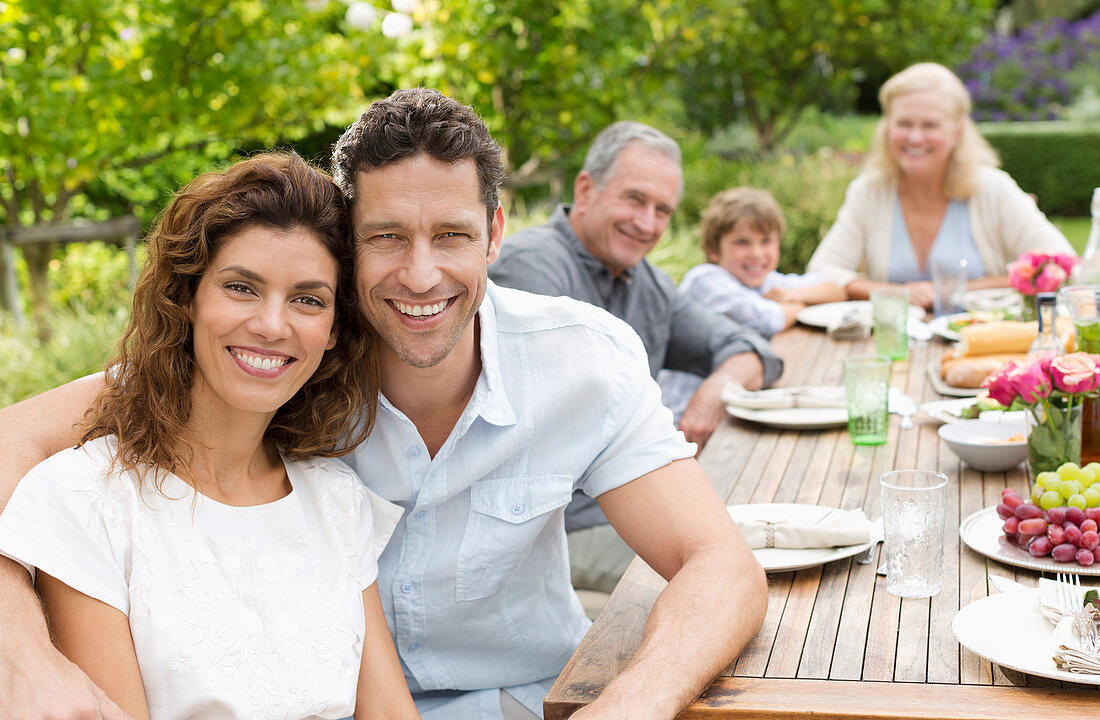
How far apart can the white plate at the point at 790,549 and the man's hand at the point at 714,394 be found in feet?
3.20

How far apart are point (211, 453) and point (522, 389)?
0.58 metres

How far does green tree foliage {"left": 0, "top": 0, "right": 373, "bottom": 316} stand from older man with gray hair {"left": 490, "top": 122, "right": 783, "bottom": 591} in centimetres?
226

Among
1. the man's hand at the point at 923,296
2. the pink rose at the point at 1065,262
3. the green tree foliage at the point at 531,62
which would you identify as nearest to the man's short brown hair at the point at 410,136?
the pink rose at the point at 1065,262

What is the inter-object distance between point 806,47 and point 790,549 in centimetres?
944

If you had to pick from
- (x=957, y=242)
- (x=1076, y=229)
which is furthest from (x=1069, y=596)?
(x=1076, y=229)

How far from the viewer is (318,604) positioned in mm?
1806

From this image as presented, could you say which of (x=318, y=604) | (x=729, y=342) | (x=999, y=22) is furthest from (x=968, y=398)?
(x=999, y=22)

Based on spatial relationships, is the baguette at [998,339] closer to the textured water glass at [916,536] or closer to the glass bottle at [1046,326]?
the glass bottle at [1046,326]

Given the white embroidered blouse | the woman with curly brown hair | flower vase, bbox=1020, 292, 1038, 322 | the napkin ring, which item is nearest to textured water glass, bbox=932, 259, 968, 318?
flower vase, bbox=1020, 292, 1038, 322

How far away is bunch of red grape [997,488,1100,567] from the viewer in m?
1.91

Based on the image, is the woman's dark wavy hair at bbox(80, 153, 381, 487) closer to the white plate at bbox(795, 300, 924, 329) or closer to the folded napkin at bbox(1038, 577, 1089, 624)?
the folded napkin at bbox(1038, 577, 1089, 624)

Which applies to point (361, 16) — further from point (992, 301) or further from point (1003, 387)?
point (1003, 387)

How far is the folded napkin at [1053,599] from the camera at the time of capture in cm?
170

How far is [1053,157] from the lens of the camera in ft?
40.1
